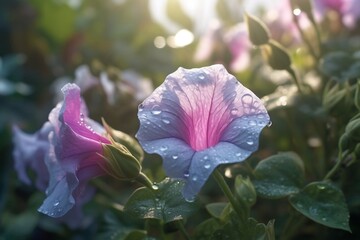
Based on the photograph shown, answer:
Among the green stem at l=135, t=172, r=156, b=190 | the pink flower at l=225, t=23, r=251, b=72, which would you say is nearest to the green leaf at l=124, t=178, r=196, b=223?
the green stem at l=135, t=172, r=156, b=190

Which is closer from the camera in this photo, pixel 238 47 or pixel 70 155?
pixel 70 155

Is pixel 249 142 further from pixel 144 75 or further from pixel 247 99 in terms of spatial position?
pixel 144 75

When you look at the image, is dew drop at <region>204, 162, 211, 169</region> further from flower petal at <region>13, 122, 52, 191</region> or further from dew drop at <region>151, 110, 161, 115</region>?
flower petal at <region>13, 122, 52, 191</region>

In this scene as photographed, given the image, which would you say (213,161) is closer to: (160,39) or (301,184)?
(301,184)

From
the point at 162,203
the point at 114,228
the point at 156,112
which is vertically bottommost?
the point at 114,228

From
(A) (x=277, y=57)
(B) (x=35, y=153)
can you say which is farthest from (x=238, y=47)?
(B) (x=35, y=153)

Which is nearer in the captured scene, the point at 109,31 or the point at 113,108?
the point at 113,108

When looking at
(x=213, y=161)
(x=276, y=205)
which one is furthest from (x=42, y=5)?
(x=213, y=161)
